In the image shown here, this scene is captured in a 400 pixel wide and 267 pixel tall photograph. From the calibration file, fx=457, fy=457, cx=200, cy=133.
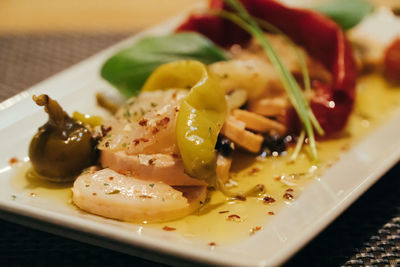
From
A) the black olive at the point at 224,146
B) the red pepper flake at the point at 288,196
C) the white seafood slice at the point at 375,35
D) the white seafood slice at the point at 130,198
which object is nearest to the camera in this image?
the white seafood slice at the point at 130,198

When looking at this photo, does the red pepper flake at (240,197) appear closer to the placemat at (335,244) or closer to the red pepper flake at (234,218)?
the red pepper flake at (234,218)

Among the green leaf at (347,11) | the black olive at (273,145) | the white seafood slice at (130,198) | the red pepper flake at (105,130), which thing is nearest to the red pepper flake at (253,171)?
the black olive at (273,145)

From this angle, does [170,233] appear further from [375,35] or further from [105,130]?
[375,35]

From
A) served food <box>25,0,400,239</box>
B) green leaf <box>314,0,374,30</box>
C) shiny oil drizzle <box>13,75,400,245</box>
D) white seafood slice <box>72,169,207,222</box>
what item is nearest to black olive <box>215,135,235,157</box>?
served food <box>25,0,400,239</box>

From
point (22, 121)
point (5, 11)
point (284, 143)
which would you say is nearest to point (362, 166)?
point (284, 143)

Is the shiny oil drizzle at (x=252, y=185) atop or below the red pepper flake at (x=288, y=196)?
below

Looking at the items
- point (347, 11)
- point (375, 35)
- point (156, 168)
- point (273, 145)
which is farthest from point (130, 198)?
point (375, 35)
